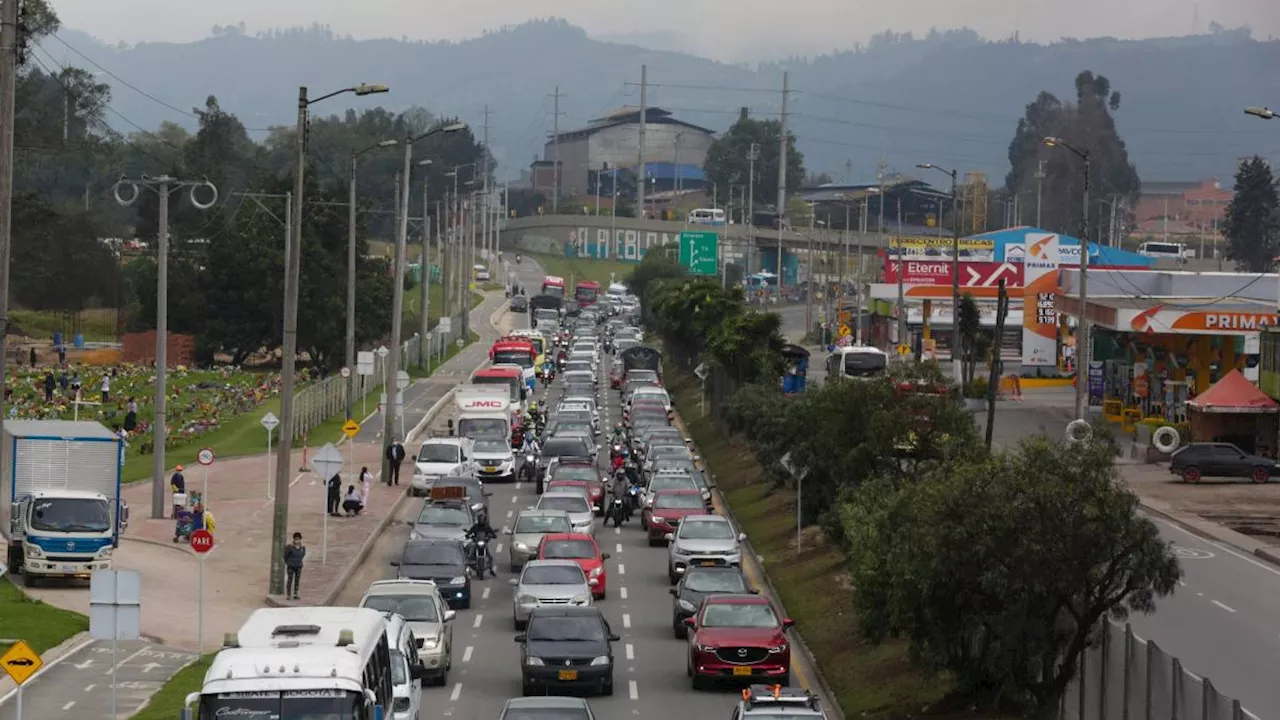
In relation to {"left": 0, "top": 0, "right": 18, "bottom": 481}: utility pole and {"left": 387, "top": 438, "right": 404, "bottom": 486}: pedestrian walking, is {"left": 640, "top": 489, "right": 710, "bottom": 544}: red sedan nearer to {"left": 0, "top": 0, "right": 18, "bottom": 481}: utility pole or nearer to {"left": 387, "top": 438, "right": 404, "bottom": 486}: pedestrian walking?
{"left": 387, "top": 438, "right": 404, "bottom": 486}: pedestrian walking

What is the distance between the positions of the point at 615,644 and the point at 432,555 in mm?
5287

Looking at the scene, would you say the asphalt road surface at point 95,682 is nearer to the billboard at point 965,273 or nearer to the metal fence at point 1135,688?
the metal fence at point 1135,688

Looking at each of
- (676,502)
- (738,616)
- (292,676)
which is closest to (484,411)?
(676,502)

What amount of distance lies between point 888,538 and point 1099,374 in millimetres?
64401

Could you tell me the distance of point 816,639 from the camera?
3469cm


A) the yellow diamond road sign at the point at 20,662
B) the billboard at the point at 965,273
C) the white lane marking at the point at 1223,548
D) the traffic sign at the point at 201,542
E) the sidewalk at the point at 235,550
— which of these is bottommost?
the sidewalk at the point at 235,550

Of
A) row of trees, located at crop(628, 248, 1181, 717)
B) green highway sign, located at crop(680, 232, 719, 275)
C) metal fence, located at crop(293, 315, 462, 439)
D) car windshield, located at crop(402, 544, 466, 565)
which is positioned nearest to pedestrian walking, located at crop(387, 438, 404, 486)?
metal fence, located at crop(293, 315, 462, 439)

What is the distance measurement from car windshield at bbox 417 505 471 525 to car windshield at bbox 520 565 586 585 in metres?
7.99

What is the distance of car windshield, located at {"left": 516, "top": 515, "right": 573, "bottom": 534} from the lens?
143 ft

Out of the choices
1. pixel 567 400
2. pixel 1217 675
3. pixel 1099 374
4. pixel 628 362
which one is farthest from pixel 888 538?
pixel 628 362

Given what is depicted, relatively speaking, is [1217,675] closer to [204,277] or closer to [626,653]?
[626,653]

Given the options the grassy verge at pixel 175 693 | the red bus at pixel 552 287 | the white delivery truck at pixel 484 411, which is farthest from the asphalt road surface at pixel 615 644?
the red bus at pixel 552 287

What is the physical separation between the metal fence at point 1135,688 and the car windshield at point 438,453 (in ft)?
113

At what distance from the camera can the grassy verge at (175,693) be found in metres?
26.5
